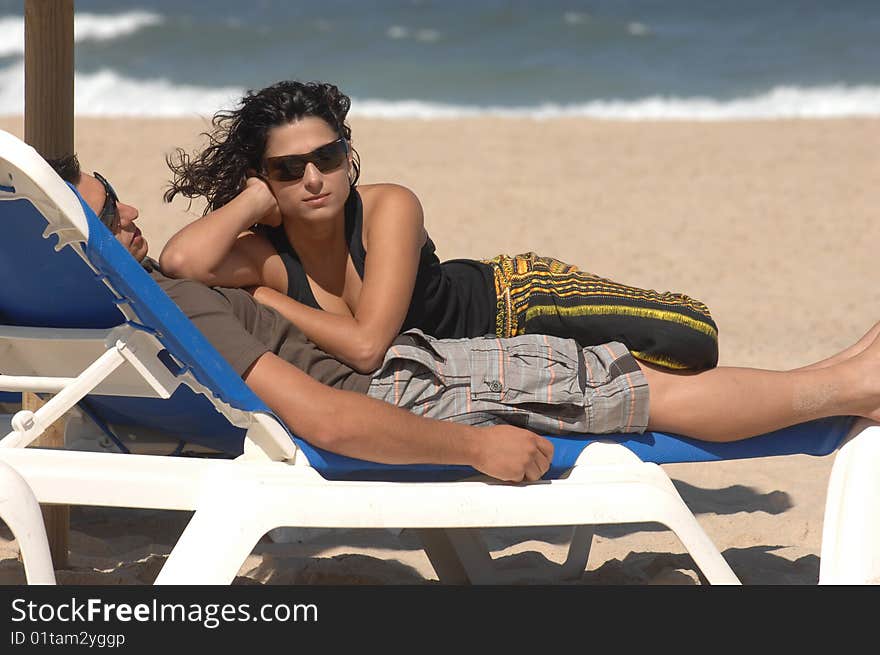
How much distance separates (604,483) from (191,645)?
0.87m

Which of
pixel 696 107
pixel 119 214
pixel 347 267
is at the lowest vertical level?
pixel 347 267

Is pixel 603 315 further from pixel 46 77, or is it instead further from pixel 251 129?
pixel 46 77

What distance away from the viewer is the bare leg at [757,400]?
8.68 feet

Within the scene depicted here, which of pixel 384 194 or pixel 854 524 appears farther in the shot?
pixel 384 194

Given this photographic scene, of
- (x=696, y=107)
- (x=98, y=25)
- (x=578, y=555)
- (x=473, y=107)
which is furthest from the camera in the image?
(x=98, y=25)

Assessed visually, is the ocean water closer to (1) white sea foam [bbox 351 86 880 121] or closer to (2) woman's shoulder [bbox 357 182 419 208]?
(1) white sea foam [bbox 351 86 880 121]

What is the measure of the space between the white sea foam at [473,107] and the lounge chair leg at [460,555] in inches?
608

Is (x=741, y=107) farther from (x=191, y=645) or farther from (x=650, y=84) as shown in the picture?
(x=191, y=645)

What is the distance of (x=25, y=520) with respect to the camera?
2.15m

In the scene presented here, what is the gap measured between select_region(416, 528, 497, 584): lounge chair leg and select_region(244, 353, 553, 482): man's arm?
72cm

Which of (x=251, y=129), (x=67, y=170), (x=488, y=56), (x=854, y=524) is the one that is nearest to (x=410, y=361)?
(x=251, y=129)

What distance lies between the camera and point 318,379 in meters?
2.65

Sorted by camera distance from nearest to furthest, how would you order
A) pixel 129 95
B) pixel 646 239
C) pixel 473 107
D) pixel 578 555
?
pixel 578 555
pixel 646 239
pixel 473 107
pixel 129 95

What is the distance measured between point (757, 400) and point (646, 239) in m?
6.31
